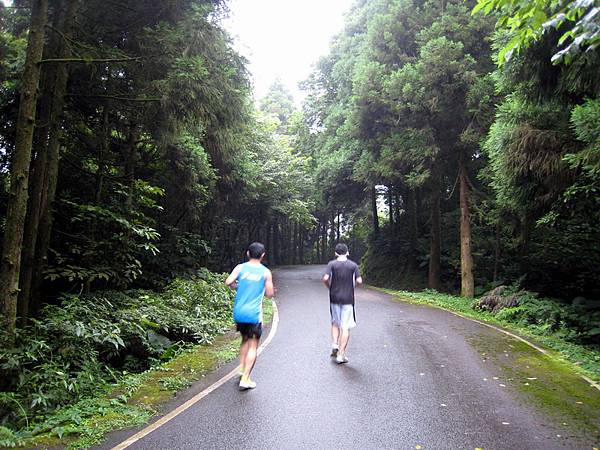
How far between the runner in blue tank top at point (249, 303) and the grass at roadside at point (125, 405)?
1.02 m

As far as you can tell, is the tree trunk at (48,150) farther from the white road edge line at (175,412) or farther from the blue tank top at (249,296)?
the blue tank top at (249,296)

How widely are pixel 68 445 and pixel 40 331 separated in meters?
3.28

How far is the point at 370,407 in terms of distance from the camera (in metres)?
5.16

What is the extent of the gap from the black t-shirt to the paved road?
1059 mm

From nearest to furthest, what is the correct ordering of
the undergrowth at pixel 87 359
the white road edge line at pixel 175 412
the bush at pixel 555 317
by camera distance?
1. the white road edge line at pixel 175 412
2. the undergrowth at pixel 87 359
3. the bush at pixel 555 317

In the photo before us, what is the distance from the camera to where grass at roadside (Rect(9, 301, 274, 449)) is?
14.2 feet

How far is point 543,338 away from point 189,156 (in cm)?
1031

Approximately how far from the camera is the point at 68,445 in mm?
4156

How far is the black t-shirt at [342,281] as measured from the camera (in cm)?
727

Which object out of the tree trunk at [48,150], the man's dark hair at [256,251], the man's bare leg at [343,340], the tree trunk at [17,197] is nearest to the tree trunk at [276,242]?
the tree trunk at [48,150]

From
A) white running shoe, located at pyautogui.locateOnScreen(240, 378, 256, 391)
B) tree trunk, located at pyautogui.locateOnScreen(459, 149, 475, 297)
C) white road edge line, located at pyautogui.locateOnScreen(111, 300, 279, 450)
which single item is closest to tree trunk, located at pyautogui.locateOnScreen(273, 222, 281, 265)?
tree trunk, located at pyautogui.locateOnScreen(459, 149, 475, 297)

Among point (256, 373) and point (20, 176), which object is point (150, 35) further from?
point (256, 373)

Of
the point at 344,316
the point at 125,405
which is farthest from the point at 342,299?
the point at 125,405

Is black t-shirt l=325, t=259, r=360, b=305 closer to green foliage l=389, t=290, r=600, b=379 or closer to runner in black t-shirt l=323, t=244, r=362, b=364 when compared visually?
runner in black t-shirt l=323, t=244, r=362, b=364
